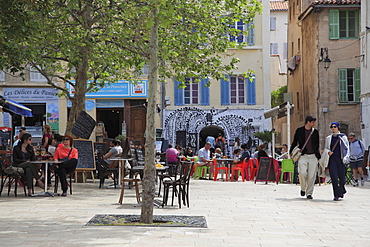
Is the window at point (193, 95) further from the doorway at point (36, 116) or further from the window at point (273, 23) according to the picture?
the window at point (273, 23)

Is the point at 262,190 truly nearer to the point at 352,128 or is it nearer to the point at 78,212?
the point at 78,212

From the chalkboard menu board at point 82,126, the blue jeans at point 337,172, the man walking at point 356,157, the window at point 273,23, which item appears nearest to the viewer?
the blue jeans at point 337,172

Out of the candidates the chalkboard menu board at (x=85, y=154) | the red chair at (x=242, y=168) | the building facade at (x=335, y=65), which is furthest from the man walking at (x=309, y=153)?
the building facade at (x=335, y=65)

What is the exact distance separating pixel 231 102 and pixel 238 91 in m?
0.72

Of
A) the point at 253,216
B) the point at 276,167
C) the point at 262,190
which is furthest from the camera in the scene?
the point at 276,167

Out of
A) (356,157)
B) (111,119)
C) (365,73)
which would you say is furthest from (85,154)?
(111,119)

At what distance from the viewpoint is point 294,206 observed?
12.9m

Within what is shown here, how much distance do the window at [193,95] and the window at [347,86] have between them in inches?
295

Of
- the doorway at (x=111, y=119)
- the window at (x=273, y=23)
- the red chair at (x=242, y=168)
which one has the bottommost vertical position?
the red chair at (x=242, y=168)

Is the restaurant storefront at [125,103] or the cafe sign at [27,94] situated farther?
the restaurant storefront at [125,103]

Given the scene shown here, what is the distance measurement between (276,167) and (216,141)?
1445 centimetres

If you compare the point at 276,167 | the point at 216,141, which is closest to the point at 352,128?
the point at 216,141

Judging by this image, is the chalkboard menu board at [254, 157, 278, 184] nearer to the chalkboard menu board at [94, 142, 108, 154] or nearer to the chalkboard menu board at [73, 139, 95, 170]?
the chalkboard menu board at [94, 142, 108, 154]

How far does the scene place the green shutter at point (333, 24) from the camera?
110ft
